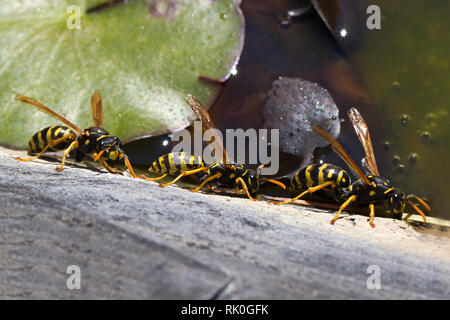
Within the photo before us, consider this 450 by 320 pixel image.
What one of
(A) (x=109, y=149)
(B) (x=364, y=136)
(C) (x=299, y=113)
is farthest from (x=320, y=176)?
(A) (x=109, y=149)

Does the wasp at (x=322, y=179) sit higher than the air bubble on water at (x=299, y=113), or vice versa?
the air bubble on water at (x=299, y=113)

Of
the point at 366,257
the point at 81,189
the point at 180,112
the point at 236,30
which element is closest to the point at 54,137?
the point at 180,112

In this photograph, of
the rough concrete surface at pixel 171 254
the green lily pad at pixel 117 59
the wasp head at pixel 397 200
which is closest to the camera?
the rough concrete surface at pixel 171 254

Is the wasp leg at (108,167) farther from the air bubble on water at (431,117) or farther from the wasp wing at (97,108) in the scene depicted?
the air bubble on water at (431,117)

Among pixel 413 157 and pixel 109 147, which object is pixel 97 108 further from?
pixel 413 157

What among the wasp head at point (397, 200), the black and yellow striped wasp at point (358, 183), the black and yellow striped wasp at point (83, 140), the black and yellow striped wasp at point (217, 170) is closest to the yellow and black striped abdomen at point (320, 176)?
the black and yellow striped wasp at point (358, 183)
